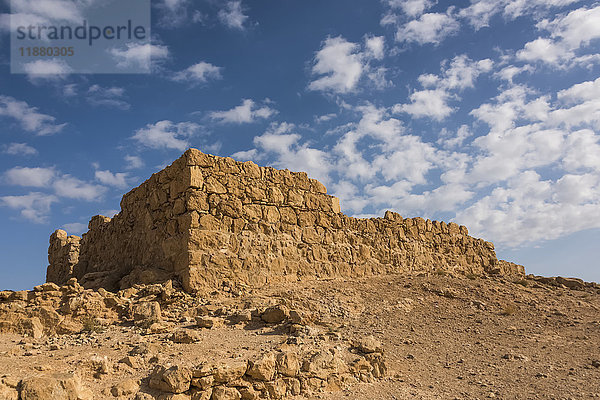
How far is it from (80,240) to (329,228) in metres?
8.56

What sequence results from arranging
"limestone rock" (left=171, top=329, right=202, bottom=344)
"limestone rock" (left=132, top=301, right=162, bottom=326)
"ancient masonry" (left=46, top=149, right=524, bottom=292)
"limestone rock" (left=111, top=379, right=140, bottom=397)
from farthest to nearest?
1. "ancient masonry" (left=46, top=149, right=524, bottom=292)
2. "limestone rock" (left=132, top=301, right=162, bottom=326)
3. "limestone rock" (left=171, top=329, right=202, bottom=344)
4. "limestone rock" (left=111, top=379, right=140, bottom=397)

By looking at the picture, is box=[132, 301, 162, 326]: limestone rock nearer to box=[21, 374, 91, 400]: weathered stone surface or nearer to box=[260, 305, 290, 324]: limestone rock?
box=[260, 305, 290, 324]: limestone rock

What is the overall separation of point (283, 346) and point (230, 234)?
12.5 feet

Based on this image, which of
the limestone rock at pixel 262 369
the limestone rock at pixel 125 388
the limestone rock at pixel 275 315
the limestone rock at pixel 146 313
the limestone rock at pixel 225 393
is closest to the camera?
the limestone rock at pixel 125 388

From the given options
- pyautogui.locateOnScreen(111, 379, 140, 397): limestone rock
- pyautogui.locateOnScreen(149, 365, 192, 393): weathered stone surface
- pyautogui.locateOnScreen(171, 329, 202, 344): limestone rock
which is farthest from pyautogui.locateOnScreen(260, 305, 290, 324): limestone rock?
pyautogui.locateOnScreen(111, 379, 140, 397): limestone rock

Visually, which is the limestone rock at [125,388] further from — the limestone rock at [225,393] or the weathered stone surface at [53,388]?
the limestone rock at [225,393]

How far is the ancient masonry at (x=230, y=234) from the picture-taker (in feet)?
30.7

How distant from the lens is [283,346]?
6477 millimetres

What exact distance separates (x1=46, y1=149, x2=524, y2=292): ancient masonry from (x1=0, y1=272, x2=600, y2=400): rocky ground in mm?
644

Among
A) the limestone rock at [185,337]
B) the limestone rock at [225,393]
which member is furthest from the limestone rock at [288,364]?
the limestone rock at [185,337]

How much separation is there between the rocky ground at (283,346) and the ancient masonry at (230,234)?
0.64 meters

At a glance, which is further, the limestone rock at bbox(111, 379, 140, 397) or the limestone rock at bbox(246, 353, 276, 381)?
the limestone rock at bbox(246, 353, 276, 381)

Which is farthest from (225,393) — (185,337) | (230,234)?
(230,234)

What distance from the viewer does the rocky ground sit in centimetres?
552
